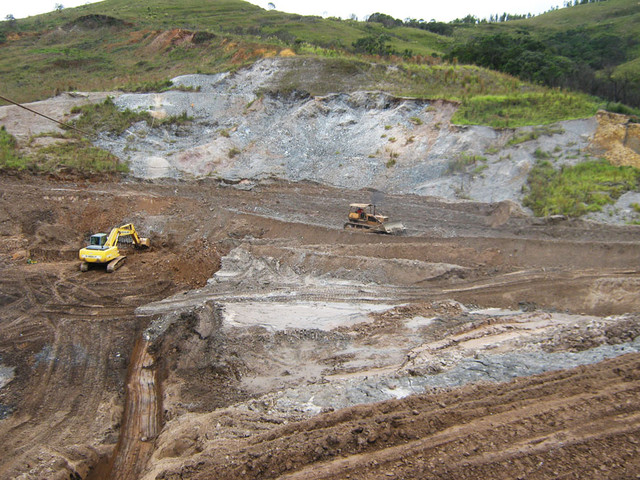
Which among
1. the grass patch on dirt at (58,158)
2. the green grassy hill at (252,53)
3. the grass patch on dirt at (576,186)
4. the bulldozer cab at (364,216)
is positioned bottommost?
the bulldozer cab at (364,216)

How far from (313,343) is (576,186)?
15017mm

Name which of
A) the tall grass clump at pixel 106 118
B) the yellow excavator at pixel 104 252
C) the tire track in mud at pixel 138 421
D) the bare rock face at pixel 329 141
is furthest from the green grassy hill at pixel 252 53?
the tire track in mud at pixel 138 421

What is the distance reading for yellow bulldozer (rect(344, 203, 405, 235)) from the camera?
1925cm

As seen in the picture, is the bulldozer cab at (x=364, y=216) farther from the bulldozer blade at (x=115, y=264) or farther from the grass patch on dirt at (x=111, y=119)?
the grass patch on dirt at (x=111, y=119)

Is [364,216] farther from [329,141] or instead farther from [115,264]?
[115,264]

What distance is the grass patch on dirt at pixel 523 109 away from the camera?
80.4 ft

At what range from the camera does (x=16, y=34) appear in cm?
5662

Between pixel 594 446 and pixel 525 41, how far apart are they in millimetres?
43597

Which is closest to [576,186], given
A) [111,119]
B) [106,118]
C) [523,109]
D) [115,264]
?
[523,109]

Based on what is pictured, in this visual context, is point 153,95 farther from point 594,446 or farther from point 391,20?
point 391,20

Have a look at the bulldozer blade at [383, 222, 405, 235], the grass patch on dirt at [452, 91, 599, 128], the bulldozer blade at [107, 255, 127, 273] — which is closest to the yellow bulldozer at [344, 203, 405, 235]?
the bulldozer blade at [383, 222, 405, 235]

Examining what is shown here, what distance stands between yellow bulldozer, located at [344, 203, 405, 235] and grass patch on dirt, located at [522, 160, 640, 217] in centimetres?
610

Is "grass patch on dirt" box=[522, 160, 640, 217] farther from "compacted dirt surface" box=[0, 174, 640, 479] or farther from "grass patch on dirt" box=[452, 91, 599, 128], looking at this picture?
"grass patch on dirt" box=[452, 91, 599, 128]

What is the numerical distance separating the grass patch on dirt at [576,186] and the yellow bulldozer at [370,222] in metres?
6.10
